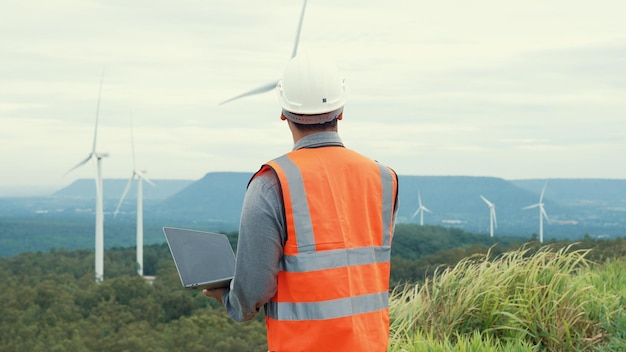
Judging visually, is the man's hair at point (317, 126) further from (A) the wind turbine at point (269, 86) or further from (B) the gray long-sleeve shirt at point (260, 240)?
(A) the wind turbine at point (269, 86)

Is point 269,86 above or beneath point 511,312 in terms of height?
above

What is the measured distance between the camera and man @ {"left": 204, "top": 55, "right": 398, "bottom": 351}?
3879mm

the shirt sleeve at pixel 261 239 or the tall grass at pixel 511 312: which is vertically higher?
the shirt sleeve at pixel 261 239

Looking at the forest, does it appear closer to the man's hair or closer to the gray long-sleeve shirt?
the man's hair

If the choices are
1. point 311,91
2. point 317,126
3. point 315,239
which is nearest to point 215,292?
point 315,239

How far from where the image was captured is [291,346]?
394cm

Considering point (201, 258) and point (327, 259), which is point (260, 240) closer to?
point (327, 259)

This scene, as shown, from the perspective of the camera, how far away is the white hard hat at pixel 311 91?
411cm

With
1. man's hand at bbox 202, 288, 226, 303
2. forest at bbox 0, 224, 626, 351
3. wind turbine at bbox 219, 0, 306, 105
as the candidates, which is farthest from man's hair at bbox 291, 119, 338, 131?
forest at bbox 0, 224, 626, 351

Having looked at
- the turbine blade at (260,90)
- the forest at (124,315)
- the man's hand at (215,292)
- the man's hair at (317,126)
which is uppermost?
the turbine blade at (260,90)

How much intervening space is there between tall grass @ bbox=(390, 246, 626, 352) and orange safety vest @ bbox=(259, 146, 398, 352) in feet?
11.6

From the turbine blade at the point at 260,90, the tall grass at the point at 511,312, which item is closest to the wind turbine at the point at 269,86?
the turbine blade at the point at 260,90

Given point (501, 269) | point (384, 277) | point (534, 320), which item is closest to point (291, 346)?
point (384, 277)

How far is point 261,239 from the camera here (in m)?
3.88
